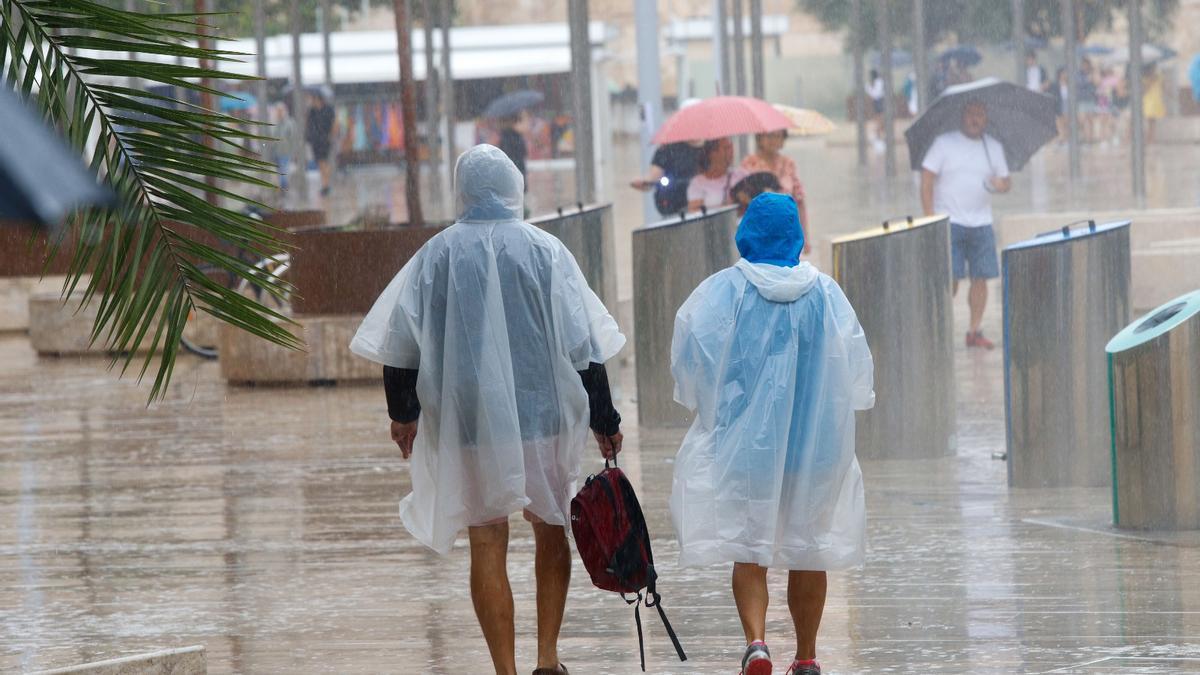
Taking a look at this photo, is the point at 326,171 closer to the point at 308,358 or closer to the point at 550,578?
the point at 308,358

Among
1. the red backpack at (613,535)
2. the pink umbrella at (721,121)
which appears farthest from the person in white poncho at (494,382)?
the pink umbrella at (721,121)

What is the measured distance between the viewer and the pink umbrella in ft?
39.7

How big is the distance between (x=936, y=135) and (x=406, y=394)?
27.8ft

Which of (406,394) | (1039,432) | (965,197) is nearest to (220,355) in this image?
(965,197)

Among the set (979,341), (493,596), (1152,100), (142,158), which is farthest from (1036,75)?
(142,158)

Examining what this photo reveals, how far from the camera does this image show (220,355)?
12484 millimetres

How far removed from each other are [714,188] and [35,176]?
377 inches

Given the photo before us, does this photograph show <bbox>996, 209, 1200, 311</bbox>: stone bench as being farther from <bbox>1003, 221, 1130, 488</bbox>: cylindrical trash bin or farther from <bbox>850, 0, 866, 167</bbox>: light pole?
<bbox>850, 0, 866, 167</bbox>: light pole

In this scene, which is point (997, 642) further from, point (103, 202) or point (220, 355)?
point (220, 355)

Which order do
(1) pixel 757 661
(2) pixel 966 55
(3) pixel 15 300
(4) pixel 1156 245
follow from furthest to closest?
1. (2) pixel 966 55
2. (3) pixel 15 300
3. (4) pixel 1156 245
4. (1) pixel 757 661

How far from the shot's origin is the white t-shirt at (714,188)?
11242 mm

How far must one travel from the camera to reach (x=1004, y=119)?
1384 cm

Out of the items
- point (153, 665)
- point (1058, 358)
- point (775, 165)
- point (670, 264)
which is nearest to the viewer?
point (153, 665)

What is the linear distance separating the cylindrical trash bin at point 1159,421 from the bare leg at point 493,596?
2.66 meters
